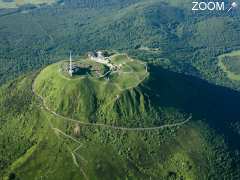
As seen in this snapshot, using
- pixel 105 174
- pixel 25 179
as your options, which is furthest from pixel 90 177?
pixel 25 179

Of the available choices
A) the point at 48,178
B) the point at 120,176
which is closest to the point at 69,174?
the point at 48,178

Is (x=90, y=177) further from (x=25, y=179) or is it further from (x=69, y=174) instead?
(x=25, y=179)

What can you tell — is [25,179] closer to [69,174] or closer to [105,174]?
[69,174]

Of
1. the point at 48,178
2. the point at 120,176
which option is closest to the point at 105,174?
the point at 120,176

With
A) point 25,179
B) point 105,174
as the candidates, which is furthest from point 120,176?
point 25,179

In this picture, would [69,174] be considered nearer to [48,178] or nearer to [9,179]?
[48,178]

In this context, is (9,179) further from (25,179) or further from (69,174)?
(69,174)
